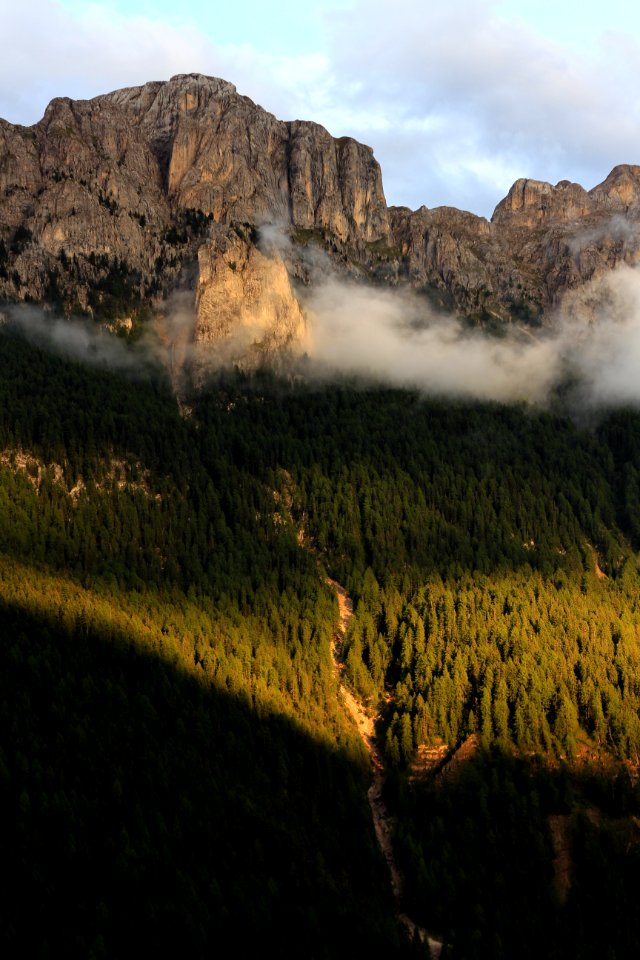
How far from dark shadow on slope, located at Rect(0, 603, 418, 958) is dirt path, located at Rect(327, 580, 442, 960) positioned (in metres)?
3.06

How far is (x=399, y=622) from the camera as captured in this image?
162 m

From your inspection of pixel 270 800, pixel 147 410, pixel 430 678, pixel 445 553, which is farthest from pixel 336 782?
pixel 147 410

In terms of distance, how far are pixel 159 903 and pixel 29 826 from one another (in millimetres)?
15617

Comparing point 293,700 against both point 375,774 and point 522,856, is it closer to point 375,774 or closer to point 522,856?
point 375,774

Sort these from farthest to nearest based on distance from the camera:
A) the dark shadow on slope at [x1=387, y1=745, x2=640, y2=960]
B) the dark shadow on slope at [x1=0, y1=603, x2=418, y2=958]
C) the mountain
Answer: the dark shadow on slope at [x1=387, y1=745, x2=640, y2=960] → the mountain → the dark shadow on slope at [x1=0, y1=603, x2=418, y2=958]

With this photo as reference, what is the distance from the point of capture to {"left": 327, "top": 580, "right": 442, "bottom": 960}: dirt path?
11069 centimetres

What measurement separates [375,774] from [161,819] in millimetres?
36517

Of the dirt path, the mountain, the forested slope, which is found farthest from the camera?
the dirt path

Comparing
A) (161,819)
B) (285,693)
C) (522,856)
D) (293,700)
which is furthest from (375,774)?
(161,819)

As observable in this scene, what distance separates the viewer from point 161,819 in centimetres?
10856

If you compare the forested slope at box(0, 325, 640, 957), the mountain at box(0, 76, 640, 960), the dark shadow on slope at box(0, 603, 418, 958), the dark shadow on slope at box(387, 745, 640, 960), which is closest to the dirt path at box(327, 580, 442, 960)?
the mountain at box(0, 76, 640, 960)

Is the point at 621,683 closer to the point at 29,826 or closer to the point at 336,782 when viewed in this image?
the point at 336,782

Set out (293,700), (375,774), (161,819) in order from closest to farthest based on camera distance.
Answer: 1. (161,819)
2. (375,774)
3. (293,700)

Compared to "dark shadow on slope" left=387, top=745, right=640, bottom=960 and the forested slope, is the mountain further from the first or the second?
the forested slope
